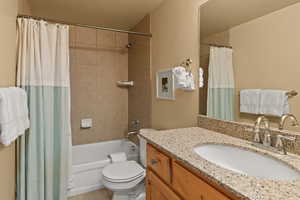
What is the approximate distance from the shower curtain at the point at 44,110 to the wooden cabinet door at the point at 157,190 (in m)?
1.03

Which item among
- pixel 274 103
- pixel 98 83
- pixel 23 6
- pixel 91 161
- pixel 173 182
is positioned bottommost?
pixel 91 161

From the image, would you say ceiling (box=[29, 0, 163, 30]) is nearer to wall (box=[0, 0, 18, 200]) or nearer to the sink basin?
wall (box=[0, 0, 18, 200])

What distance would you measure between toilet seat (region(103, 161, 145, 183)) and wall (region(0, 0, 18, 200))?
76 centimetres

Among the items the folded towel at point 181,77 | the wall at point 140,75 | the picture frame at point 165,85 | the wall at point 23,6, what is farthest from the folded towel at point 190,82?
the wall at point 23,6

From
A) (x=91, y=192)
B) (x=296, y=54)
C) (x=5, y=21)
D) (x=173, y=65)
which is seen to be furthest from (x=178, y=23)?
(x=91, y=192)

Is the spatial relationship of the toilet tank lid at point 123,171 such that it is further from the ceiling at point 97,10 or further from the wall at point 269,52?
the ceiling at point 97,10

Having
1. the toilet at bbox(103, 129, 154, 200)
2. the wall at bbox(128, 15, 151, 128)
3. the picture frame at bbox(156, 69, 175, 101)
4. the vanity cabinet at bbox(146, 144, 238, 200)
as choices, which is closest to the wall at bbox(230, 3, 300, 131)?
the vanity cabinet at bbox(146, 144, 238, 200)

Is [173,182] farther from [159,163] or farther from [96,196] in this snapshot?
[96,196]

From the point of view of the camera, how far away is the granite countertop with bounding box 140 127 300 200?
506mm

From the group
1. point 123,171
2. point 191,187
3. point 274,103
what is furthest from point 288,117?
point 123,171

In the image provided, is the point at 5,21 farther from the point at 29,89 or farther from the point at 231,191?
the point at 231,191

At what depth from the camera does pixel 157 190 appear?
1018 mm

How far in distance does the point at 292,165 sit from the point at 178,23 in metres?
1.47

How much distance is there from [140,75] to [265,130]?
1892mm
